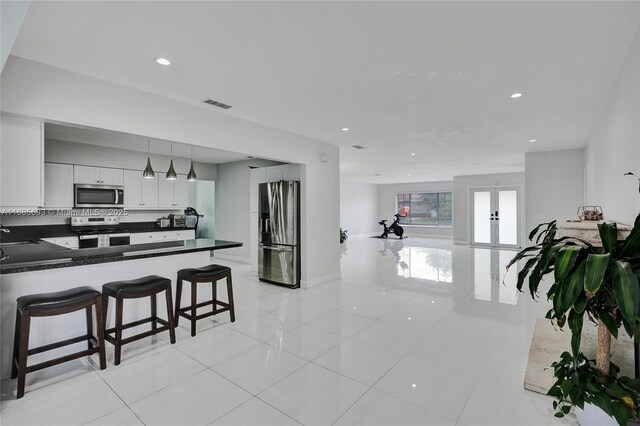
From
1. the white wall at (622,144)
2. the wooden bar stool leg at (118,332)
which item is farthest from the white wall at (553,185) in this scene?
the wooden bar stool leg at (118,332)

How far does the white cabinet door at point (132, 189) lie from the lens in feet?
19.7

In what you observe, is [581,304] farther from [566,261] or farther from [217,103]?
[217,103]

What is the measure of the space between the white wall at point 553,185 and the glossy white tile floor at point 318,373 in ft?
9.78

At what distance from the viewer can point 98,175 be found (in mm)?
5645

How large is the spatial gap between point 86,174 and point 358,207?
35.4ft

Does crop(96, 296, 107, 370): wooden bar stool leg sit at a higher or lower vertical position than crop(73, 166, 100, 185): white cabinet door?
lower

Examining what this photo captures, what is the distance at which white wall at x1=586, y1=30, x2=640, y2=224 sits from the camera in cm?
222

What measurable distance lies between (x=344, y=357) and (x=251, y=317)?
1.50 m

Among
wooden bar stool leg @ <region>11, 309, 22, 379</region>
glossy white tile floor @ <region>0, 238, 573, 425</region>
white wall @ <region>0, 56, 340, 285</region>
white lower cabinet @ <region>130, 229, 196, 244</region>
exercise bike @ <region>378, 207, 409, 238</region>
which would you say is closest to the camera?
glossy white tile floor @ <region>0, 238, 573, 425</region>

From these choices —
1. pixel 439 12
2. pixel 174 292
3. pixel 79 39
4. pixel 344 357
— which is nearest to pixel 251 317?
pixel 174 292

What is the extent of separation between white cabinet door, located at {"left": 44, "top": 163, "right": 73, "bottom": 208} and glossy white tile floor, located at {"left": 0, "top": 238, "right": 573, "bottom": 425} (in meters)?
3.57

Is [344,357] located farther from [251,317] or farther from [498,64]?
[498,64]

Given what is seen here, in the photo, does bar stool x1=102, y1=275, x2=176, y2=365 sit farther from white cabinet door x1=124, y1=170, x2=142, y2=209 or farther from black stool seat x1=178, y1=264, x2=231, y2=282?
white cabinet door x1=124, y1=170, x2=142, y2=209

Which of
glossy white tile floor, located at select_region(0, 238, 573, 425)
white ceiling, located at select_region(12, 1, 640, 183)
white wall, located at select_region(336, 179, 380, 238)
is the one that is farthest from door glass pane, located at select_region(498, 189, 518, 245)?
white ceiling, located at select_region(12, 1, 640, 183)
